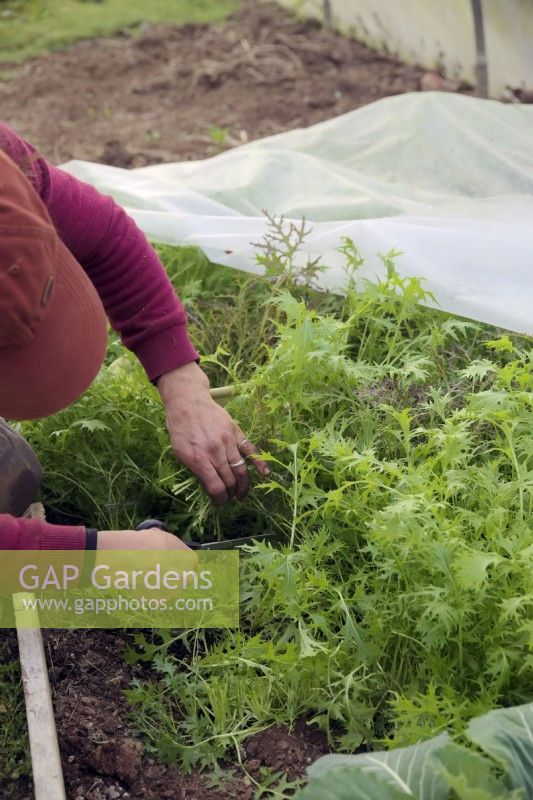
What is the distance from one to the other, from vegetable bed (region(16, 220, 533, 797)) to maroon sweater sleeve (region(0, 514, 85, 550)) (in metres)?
0.30

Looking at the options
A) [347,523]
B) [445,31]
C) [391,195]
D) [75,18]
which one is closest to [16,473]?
[347,523]

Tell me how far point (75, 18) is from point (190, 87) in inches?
64.3

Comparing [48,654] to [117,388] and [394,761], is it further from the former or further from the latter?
[394,761]

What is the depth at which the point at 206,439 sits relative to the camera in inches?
87.6

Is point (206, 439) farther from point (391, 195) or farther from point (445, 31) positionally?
point (445, 31)

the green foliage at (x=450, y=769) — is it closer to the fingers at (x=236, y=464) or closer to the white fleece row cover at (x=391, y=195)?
the fingers at (x=236, y=464)

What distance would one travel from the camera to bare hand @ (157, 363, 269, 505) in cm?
222

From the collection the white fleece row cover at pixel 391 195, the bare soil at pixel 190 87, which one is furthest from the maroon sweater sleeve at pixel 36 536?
the bare soil at pixel 190 87

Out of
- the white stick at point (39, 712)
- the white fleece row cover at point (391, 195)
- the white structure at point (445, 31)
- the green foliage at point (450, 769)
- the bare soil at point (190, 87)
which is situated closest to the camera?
the green foliage at point (450, 769)

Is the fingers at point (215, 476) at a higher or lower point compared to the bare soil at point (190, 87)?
lower

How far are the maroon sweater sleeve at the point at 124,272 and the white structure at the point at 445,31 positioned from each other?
2811mm

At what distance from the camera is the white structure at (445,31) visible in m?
4.35

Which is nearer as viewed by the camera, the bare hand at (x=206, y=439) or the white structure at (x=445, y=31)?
the bare hand at (x=206, y=439)

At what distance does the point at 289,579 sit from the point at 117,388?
82cm
